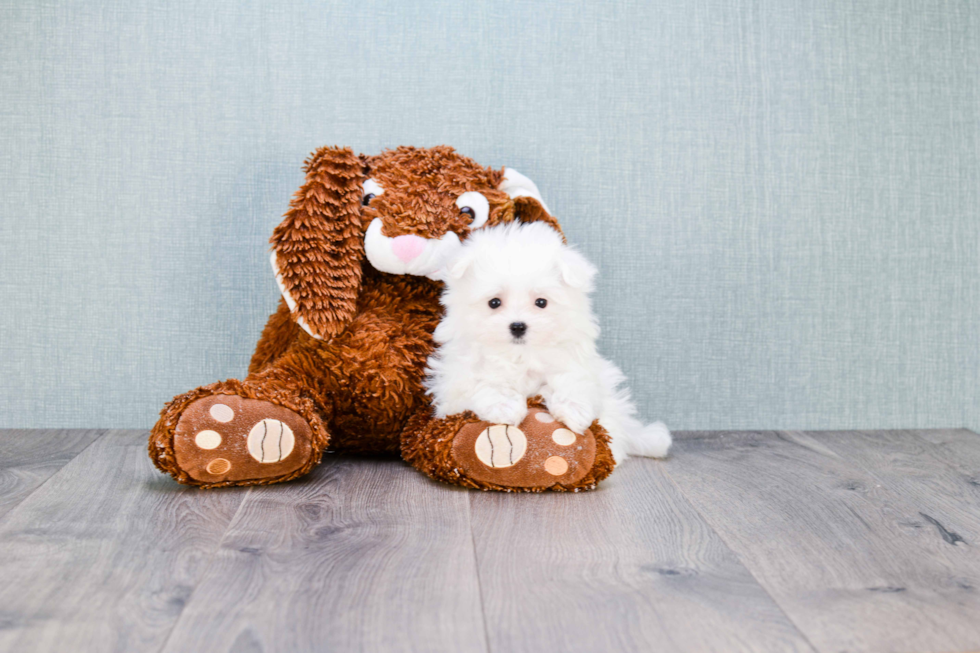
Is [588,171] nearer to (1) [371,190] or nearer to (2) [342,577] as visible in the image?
(1) [371,190]

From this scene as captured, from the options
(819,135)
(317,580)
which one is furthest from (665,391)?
(317,580)

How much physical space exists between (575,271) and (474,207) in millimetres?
208

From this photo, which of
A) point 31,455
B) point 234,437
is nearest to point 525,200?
point 234,437

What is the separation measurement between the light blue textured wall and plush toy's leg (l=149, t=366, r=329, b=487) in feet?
1.32

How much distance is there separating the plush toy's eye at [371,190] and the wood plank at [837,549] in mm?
622

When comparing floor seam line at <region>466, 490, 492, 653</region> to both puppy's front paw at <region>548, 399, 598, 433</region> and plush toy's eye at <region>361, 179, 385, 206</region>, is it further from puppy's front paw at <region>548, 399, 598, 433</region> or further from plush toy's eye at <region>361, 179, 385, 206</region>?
plush toy's eye at <region>361, 179, 385, 206</region>

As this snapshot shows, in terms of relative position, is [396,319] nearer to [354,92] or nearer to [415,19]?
[354,92]

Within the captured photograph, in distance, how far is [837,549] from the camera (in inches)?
35.9

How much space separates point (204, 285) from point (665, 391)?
2.88ft

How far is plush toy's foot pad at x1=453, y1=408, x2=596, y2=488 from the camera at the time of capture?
108cm

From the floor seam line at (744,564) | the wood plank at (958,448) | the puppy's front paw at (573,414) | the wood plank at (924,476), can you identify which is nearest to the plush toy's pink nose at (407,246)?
the puppy's front paw at (573,414)

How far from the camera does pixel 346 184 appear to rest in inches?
47.3

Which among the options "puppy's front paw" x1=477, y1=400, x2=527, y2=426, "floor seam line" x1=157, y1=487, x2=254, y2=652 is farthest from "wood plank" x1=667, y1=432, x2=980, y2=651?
"floor seam line" x1=157, y1=487, x2=254, y2=652

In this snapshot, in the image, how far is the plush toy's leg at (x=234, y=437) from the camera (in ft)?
3.48
